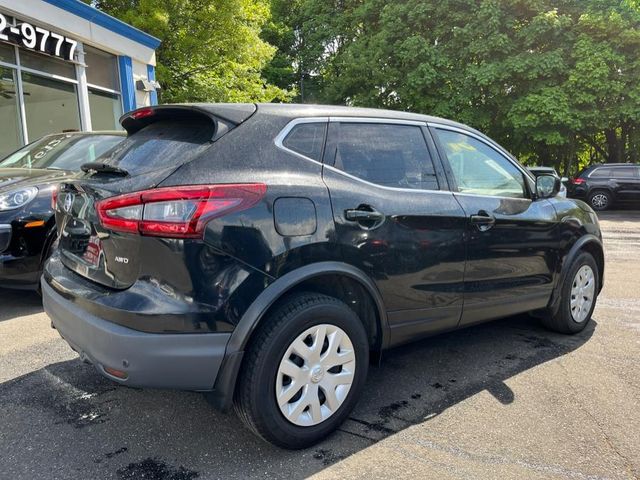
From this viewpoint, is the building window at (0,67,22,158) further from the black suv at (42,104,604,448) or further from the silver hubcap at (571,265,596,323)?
the silver hubcap at (571,265,596,323)

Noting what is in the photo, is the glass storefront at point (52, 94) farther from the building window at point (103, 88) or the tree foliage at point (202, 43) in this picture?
the tree foliage at point (202, 43)

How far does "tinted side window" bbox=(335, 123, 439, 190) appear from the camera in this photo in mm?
2836

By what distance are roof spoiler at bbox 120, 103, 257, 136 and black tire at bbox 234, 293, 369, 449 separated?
92 centimetres

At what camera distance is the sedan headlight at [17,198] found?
4312 millimetres

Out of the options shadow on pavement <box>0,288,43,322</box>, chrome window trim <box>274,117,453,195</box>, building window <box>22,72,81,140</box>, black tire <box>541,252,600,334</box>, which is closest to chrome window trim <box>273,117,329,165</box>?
chrome window trim <box>274,117,453,195</box>

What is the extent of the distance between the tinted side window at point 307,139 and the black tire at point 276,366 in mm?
734

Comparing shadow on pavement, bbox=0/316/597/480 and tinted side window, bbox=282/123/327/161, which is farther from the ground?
tinted side window, bbox=282/123/327/161

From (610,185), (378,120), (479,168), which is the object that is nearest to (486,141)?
(479,168)

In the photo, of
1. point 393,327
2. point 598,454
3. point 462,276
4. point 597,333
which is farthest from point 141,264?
point 597,333

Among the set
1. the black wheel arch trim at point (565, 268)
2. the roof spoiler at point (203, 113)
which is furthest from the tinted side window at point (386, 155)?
the black wheel arch trim at point (565, 268)

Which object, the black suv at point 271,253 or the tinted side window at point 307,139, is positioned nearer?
the black suv at point 271,253

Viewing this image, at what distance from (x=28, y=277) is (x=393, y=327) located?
3.24 metres

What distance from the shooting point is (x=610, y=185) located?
16.4m

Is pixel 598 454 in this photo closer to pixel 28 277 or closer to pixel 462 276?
pixel 462 276
